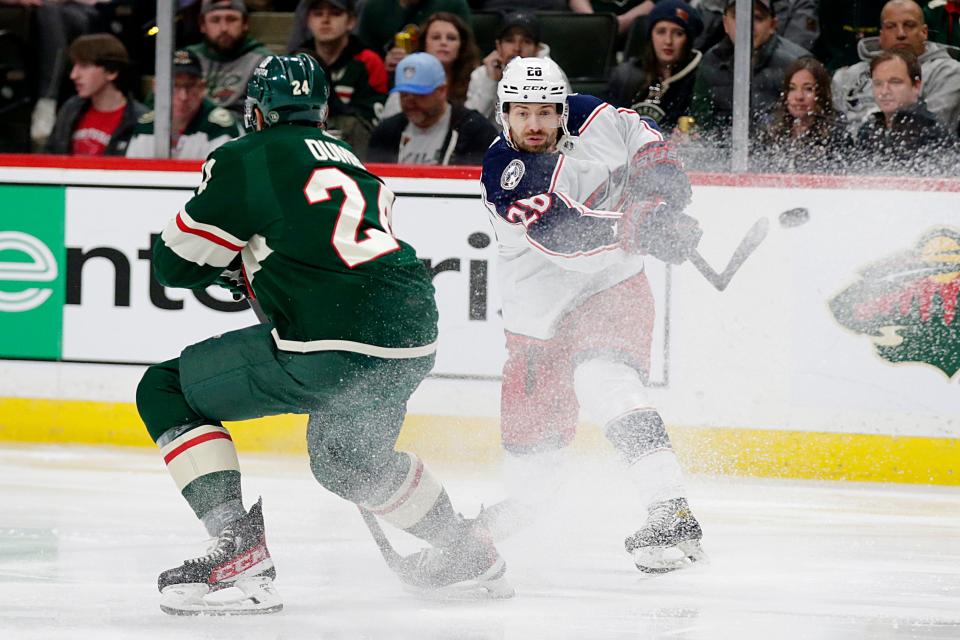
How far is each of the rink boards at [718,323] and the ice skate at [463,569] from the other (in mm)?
1738

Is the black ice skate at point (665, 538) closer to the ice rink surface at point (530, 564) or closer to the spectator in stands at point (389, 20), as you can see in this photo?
the ice rink surface at point (530, 564)

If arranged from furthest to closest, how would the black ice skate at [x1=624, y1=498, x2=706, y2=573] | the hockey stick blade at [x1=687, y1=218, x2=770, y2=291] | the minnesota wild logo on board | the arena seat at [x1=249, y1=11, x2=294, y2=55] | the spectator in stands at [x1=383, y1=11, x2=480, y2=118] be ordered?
the arena seat at [x1=249, y1=11, x2=294, y2=55] → the spectator in stands at [x1=383, y1=11, x2=480, y2=118] → the minnesota wild logo on board → the hockey stick blade at [x1=687, y1=218, x2=770, y2=291] → the black ice skate at [x1=624, y1=498, x2=706, y2=573]

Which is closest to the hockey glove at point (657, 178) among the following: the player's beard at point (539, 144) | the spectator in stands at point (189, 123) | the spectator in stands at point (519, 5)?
the player's beard at point (539, 144)

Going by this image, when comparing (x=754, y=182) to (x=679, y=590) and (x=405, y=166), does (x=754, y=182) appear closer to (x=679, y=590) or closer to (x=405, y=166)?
(x=405, y=166)

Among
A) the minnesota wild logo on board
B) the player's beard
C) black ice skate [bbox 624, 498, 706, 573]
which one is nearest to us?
black ice skate [bbox 624, 498, 706, 573]

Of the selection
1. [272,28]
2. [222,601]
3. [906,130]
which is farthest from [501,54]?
[222,601]

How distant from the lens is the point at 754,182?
16.2ft

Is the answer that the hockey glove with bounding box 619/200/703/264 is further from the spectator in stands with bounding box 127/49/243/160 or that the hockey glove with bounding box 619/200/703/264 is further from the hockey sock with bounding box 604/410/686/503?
the spectator in stands with bounding box 127/49/243/160

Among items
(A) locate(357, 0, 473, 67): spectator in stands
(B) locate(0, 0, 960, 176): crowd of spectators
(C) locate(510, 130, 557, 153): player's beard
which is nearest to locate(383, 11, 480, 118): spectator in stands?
(B) locate(0, 0, 960, 176): crowd of spectators

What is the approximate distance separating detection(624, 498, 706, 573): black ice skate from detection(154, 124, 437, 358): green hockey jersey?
81cm

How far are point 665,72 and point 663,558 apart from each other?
212 centimetres

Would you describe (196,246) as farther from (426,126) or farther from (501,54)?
(501,54)

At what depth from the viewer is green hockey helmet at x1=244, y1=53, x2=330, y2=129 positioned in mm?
Result: 3012

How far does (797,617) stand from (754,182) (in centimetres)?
211
